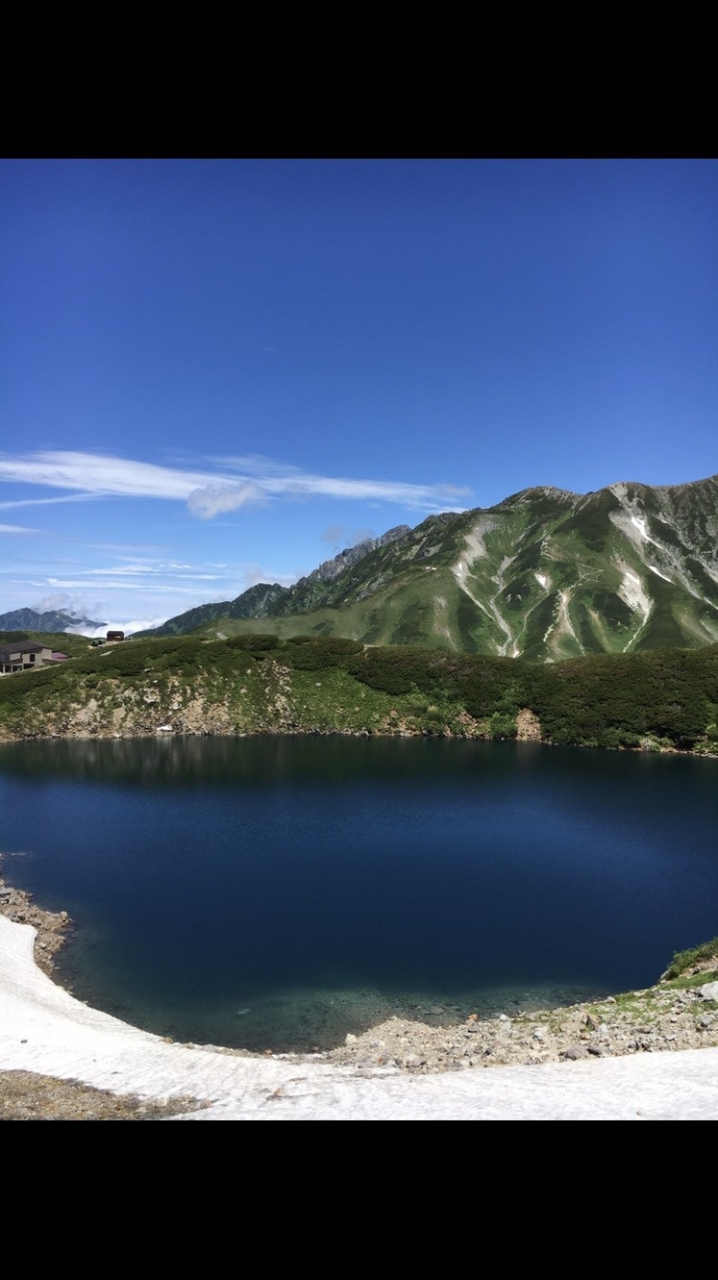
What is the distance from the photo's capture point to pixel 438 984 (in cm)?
2142

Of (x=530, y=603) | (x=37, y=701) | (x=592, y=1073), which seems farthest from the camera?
(x=530, y=603)

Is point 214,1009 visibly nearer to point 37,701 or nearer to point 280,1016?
point 280,1016

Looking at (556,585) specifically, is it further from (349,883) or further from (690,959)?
(690,959)

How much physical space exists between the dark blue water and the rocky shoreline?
1303 mm

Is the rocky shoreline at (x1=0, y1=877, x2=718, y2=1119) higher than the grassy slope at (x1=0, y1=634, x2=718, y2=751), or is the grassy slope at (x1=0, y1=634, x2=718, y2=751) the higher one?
the grassy slope at (x1=0, y1=634, x2=718, y2=751)

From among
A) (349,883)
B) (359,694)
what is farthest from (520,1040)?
(359,694)

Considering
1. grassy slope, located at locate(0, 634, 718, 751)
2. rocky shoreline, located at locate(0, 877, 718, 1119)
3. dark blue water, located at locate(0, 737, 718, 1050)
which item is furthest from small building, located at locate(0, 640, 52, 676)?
rocky shoreline, located at locate(0, 877, 718, 1119)

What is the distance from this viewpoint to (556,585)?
147m

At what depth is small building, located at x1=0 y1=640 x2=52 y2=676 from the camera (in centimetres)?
8612

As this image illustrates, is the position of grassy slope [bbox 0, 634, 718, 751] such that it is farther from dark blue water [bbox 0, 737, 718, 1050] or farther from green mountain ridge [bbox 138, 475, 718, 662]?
green mountain ridge [bbox 138, 475, 718, 662]

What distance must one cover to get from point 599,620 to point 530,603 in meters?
15.3

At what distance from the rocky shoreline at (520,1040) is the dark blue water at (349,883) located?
51.3 inches
